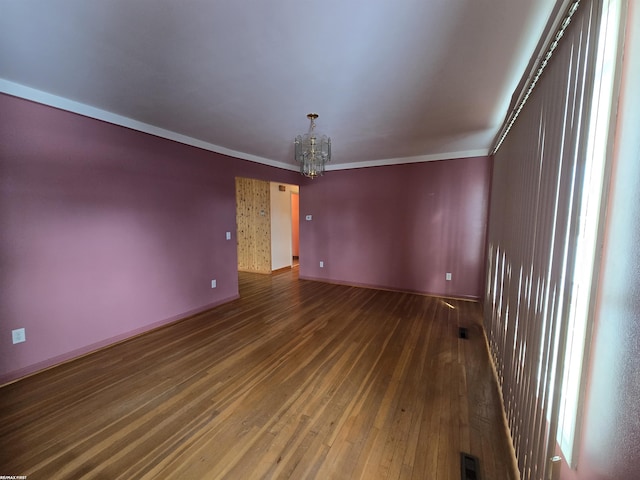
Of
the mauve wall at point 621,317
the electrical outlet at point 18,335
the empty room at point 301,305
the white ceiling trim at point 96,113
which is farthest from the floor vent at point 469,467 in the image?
the white ceiling trim at point 96,113

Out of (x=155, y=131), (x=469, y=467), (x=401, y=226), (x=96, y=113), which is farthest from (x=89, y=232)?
(x=401, y=226)

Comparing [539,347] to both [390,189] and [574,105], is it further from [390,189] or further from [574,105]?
[390,189]

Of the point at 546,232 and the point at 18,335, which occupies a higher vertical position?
the point at 546,232

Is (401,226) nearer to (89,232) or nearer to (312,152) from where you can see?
(312,152)

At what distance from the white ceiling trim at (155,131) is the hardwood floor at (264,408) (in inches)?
94.5

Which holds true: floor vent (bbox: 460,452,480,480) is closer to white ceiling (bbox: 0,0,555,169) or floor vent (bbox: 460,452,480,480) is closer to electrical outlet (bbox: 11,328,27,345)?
white ceiling (bbox: 0,0,555,169)

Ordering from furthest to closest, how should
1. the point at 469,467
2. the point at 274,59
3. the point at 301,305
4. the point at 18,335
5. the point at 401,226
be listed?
the point at 401,226 → the point at 301,305 → the point at 18,335 → the point at 274,59 → the point at 469,467

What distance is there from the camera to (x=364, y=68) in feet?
5.83

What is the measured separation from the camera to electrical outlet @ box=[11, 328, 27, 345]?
2150 millimetres

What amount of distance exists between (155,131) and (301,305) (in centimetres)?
304

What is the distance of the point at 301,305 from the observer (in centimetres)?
399

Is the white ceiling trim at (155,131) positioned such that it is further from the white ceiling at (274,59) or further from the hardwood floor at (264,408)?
the hardwood floor at (264,408)

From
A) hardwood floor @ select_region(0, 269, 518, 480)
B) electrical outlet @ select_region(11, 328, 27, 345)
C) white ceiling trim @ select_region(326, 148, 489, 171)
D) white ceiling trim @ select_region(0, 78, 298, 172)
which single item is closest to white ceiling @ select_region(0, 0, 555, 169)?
white ceiling trim @ select_region(0, 78, 298, 172)

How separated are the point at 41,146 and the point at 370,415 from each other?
3539 mm
